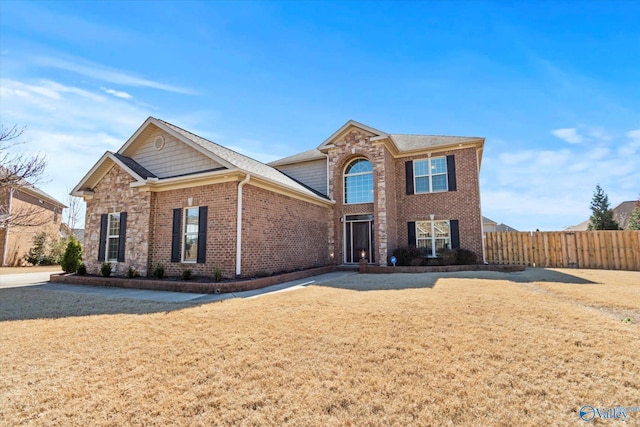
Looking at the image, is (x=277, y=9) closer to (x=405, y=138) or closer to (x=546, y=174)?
(x=405, y=138)

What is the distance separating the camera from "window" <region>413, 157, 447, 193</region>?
15.5 meters

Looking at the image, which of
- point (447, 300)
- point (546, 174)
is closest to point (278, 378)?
point (447, 300)

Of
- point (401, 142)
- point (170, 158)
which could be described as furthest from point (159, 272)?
point (401, 142)

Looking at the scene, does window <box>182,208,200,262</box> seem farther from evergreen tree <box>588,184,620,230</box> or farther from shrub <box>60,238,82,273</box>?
evergreen tree <box>588,184,620,230</box>

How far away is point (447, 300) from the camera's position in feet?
20.9

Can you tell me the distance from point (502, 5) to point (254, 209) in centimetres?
981

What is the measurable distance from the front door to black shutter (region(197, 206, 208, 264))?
752 centimetres

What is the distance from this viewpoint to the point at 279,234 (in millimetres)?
11805

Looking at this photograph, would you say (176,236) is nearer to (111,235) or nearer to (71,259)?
(111,235)

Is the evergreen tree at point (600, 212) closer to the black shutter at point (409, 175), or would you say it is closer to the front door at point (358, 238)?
the black shutter at point (409, 175)

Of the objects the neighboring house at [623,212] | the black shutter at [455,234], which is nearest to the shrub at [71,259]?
the black shutter at [455,234]

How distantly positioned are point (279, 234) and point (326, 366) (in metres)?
8.52

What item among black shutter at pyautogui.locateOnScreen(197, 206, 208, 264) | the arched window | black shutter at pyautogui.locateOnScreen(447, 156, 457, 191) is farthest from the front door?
black shutter at pyautogui.locateOnScreen(197, 206, 208, 264)

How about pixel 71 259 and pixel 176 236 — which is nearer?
pixel 176 236
